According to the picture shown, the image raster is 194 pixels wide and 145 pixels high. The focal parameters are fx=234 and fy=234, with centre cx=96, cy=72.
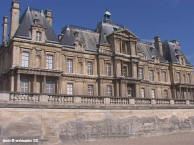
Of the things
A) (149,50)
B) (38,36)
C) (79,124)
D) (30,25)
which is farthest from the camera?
(149,50)

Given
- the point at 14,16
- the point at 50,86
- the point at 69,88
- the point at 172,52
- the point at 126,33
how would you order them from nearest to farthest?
A: the point at 50,86
the point at 14,16
the point at 69,88
the point at 126,33
the point at 172,52

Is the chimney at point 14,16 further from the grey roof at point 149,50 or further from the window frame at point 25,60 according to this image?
the grey roof at point 149,50

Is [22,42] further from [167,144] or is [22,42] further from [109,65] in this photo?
[167,144]

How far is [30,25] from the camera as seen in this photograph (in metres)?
29.1

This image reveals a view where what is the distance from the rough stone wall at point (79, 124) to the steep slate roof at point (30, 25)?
46.3 ft

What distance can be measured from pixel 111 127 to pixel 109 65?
51.6ft

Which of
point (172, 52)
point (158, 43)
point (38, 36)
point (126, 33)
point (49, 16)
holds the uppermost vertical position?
point (49, 16)

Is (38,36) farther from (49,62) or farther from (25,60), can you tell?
(25,60)

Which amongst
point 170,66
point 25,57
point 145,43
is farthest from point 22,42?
point 170,66

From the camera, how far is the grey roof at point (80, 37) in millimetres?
32375

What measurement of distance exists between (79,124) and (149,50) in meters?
27.7

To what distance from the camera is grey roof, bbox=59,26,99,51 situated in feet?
106

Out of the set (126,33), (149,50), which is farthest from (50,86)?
(149,50)

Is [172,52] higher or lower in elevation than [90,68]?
higher
